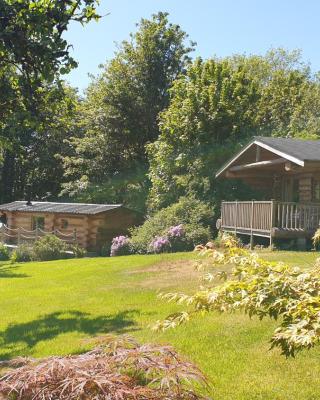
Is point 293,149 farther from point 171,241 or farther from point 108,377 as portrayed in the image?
point 108,377

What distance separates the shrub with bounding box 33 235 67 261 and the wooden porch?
1034 cm

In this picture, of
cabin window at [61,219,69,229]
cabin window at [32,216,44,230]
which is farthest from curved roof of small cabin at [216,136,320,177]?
cabin window at [32,216,44,230]

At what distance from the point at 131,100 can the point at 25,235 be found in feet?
40.5

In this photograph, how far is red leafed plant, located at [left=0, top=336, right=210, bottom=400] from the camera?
106 inches

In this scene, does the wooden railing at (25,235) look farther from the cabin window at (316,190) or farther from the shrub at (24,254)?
the cabin window at (316,190)

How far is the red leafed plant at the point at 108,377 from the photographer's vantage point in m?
2.70

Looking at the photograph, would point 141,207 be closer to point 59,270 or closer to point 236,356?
point 59,270

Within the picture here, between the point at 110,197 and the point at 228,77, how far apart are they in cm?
1294

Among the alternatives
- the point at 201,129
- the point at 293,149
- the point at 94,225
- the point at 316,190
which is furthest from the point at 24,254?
the point at 293,149

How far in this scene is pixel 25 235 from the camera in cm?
3297

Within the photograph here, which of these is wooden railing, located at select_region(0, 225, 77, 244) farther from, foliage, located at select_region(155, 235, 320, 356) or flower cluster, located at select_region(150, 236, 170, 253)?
foliage, located at select_region(155, 235, 320, 356)

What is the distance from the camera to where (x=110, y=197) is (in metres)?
38.4

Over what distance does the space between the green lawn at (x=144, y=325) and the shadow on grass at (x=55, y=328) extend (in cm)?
2

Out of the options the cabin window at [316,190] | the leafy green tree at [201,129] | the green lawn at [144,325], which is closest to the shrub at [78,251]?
the leafy green tree at [201,129]
